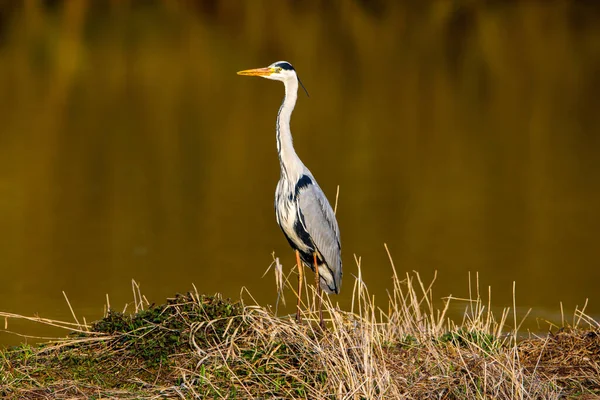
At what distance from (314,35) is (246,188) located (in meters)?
11.5

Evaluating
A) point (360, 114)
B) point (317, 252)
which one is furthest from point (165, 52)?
point (317, 252)

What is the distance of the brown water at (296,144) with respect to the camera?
10.8 m

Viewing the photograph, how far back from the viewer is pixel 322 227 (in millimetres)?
6703

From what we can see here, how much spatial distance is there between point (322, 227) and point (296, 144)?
1040 cm

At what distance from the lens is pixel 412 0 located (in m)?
29.2

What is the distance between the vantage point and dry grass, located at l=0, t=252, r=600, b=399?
5.12m

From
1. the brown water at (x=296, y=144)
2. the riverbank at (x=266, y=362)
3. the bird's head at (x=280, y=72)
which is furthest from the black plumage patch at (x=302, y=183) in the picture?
the brown water at (x=296, y=144)

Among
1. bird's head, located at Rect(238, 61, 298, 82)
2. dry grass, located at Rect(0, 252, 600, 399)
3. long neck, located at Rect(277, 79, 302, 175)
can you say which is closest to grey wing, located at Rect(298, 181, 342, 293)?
long neck, located at Rect(277, 79, 302, 175)

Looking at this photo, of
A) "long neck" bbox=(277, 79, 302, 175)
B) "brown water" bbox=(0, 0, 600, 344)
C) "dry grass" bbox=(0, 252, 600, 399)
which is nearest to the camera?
"dry grass" bbox=(0, 252, 600, 399)

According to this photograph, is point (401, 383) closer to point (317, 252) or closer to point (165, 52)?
point (317, 252)

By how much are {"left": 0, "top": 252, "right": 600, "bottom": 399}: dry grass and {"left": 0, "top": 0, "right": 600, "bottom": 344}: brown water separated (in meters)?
2.30

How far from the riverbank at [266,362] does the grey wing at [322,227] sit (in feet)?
2.54

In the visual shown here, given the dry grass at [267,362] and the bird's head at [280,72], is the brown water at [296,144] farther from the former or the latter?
the bird's head at [280,72]

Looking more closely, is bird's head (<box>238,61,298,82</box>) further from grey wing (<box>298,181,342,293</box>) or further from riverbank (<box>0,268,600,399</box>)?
riverbank (<box>0,268,600,399</box>)
